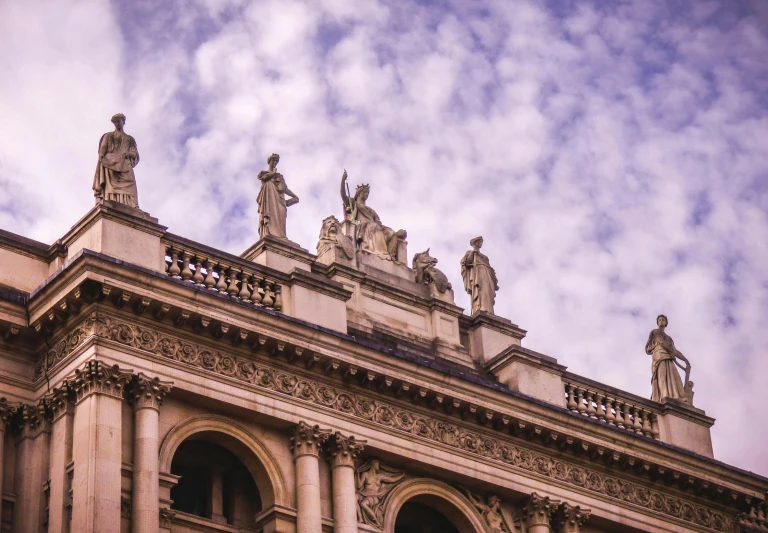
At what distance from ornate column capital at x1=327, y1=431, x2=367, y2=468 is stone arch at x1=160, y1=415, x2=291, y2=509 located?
111 cm

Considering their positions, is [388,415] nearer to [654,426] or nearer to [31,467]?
[31,467]

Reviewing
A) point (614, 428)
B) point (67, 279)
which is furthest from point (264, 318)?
point (614, 428)

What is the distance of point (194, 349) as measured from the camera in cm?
3098

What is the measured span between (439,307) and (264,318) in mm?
5635

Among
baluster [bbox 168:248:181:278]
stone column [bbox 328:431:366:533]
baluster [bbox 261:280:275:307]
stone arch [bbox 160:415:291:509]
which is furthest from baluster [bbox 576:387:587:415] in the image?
baluster [bbox 168:248:181:278]

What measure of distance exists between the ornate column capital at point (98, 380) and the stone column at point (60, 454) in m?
0.28

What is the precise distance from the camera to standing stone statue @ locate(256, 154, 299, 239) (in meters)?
34.6

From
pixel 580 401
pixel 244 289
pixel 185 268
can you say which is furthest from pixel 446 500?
pixel 185 268

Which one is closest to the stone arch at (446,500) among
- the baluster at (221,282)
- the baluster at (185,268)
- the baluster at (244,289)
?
the baluster at (244,289)

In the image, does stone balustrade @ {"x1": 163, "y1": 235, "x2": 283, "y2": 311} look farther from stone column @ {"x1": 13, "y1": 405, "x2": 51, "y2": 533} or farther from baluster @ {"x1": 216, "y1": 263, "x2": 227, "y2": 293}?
stone column @ {"x1": 13, "y1": 405, "x2": 51, "y2": 533}

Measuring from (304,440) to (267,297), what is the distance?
284cm

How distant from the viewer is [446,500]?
33656 millimetres

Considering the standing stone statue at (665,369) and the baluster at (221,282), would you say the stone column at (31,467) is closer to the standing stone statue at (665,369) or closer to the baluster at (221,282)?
the baluster at (221,282)

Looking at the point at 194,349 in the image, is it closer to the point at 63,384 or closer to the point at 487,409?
the point at 63,384
